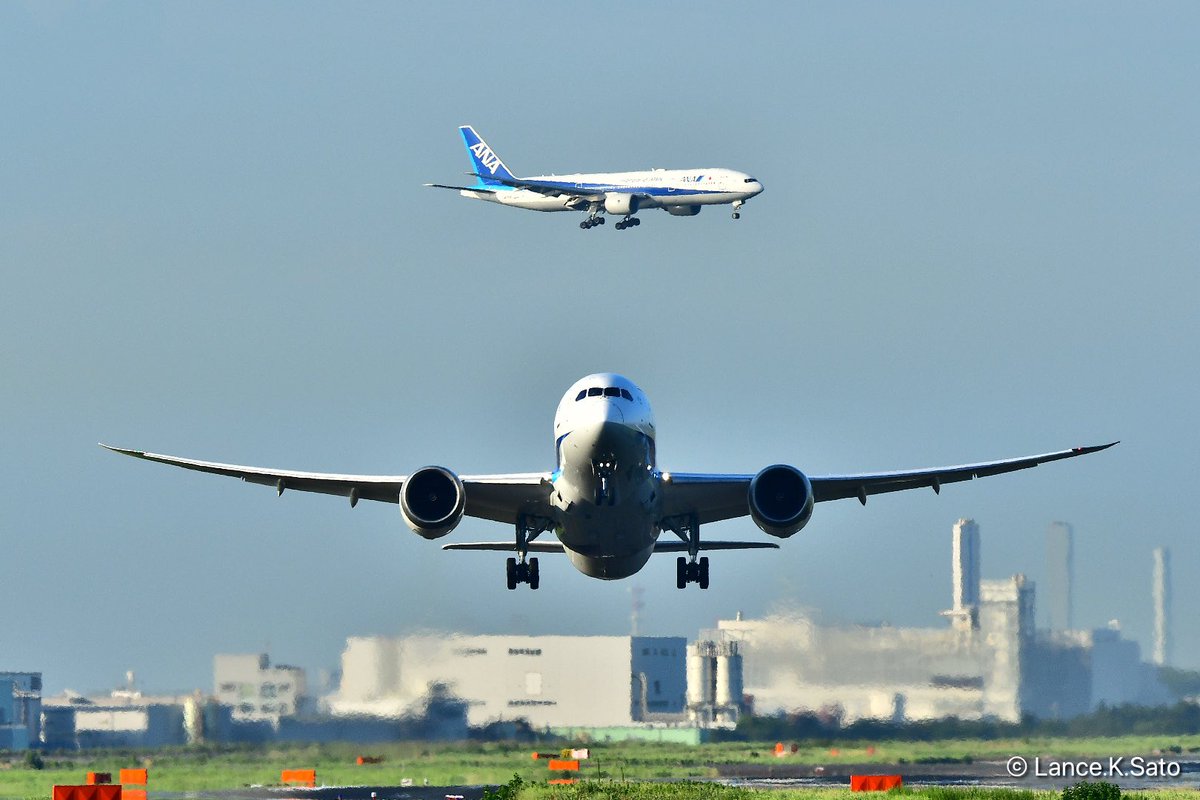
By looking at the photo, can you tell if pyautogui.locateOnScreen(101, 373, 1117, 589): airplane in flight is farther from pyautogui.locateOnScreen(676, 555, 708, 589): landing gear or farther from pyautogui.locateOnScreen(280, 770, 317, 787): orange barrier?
pyautogui.locateOnScreen(280, 770, 317, 787): orange barrier

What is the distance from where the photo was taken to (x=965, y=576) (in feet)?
172

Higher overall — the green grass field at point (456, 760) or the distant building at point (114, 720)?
the distant building at point (114, 720)

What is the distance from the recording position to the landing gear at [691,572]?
47406 mm

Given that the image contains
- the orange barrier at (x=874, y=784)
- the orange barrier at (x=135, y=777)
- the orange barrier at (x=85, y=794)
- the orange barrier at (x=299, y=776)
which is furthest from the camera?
the orange barrier at (x=299, y=776)

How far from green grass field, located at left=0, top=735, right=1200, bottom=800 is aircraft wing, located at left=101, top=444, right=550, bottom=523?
21.0 feet

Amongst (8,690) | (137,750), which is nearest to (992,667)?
(137,750)

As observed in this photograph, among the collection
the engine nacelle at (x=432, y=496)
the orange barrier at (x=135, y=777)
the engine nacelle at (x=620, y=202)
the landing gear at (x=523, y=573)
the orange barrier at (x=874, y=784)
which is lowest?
the orange barrier at (x=135, y=777)

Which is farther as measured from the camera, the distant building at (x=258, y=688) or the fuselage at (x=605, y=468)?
the distant building at (x=258, y=688)

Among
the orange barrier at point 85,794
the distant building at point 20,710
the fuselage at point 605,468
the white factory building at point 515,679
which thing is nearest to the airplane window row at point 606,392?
the fuselage at point 605,468

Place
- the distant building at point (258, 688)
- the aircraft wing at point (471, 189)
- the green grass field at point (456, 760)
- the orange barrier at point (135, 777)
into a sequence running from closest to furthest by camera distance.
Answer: the orange barrier at point (135, 777), the green grass field at point (456, 760), the distant building at point (258, 688), the aircraft wing at point (471, 189)

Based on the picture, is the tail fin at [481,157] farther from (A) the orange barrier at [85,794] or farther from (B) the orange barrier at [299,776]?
(A) the orange barrier at [85,794]

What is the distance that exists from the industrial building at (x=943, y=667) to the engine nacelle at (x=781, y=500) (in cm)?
923

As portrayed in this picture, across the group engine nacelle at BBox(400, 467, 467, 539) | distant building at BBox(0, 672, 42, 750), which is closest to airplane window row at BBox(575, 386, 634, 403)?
engine nacelle at BBox(400, 467, 467, 539)

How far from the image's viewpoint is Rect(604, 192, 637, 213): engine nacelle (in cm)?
9875
